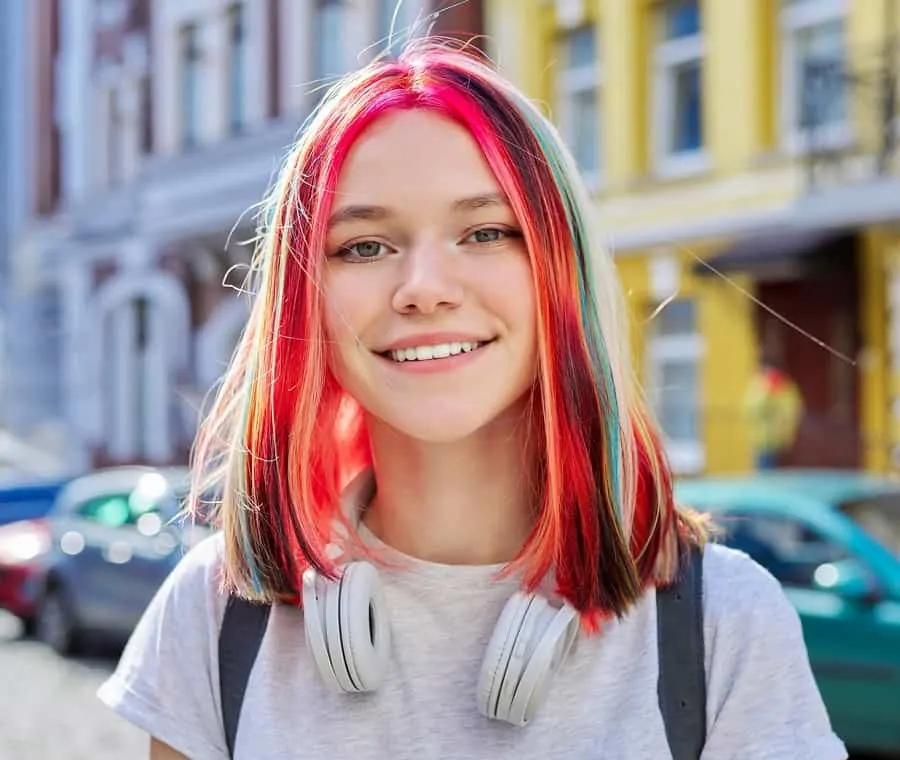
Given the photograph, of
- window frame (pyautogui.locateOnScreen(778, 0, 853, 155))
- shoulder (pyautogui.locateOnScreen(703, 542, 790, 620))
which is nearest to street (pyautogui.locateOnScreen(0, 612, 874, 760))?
shoulder (pyautogui.locateOnScreen(703, 542, 790, 620))

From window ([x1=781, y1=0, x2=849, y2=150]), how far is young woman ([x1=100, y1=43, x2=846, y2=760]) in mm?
11408

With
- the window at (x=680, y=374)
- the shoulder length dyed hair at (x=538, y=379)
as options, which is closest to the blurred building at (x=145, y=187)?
the window at (x=680, y=374)

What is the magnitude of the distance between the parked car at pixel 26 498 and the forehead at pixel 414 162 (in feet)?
38.8

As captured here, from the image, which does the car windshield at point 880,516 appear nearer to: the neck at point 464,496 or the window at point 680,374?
the neck at point 464,496

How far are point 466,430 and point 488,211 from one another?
0.82ft

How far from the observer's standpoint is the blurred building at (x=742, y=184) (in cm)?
1296

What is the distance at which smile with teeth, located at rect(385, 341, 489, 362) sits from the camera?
1.67m

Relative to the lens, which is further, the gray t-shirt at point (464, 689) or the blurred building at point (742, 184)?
the blurred building at point (742, 184)

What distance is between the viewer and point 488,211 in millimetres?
1658

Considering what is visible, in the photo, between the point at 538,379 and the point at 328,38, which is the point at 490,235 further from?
the point at 328,38

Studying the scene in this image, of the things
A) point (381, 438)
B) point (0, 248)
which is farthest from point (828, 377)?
point (0, 248)

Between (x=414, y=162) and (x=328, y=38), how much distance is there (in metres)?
19.5

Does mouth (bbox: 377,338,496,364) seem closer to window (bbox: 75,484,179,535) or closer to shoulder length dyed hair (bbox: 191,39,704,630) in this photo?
shoulder length dyed hair (bbox: 191,39,704,630)

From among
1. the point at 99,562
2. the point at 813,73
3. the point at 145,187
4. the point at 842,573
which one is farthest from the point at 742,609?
the point at 145,187
